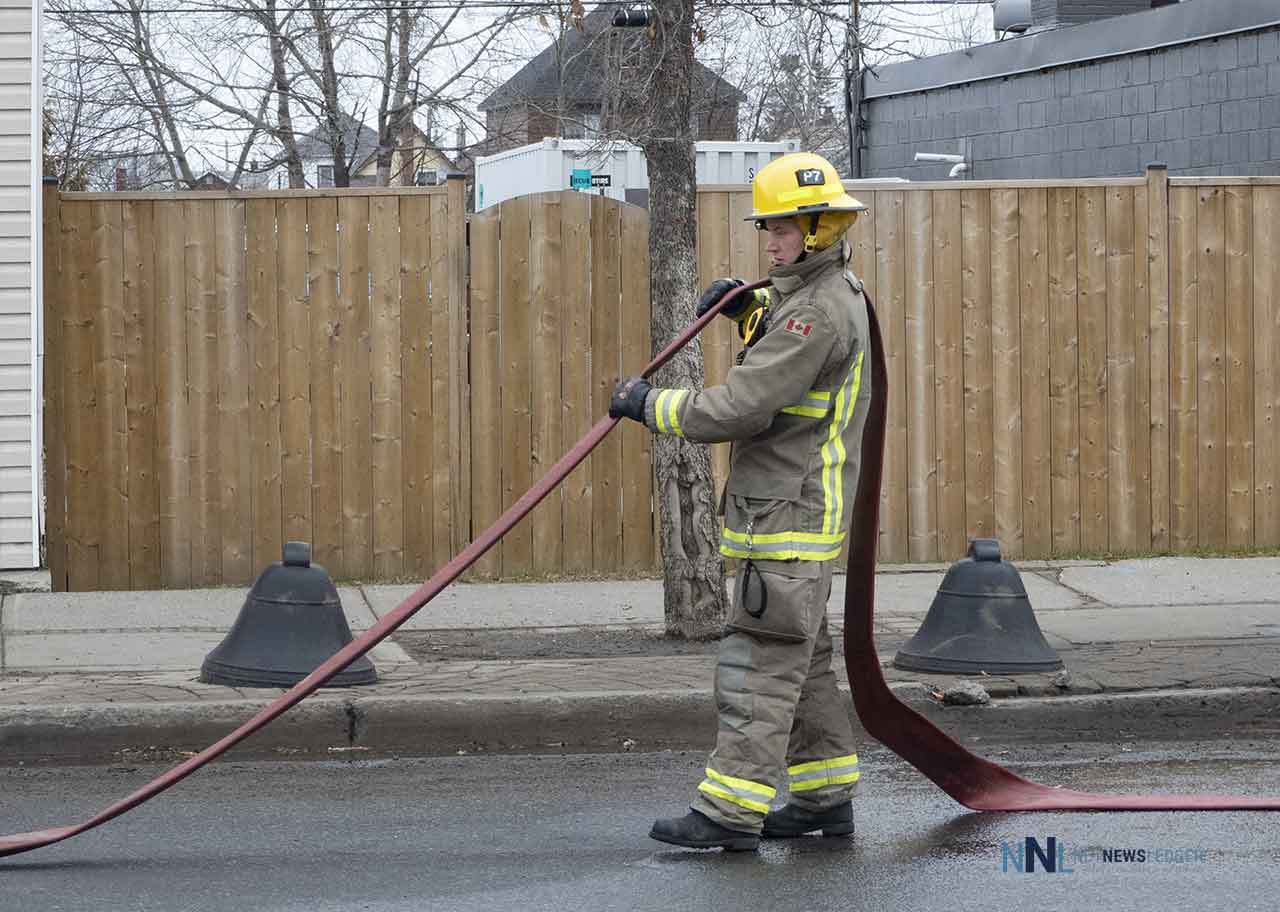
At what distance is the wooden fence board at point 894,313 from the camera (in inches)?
380

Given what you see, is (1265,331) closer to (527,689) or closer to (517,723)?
(527,689)

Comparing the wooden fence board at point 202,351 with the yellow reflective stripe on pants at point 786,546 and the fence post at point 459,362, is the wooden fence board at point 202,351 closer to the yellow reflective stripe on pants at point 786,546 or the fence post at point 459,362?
the fence post at point 459,362

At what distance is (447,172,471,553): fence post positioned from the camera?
30.5ft

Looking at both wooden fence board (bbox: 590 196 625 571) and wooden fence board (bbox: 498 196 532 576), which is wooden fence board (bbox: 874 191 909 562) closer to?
wooden fence board (bbox: 590 196 625 571)

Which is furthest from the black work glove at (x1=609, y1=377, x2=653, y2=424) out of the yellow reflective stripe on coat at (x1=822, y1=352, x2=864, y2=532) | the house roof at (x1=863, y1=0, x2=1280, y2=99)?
the house roof at (x1=863, y1=0, x2=1280, y2=99)

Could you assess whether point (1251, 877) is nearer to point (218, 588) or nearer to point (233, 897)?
point (233, 897)

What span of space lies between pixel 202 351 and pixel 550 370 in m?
1.77

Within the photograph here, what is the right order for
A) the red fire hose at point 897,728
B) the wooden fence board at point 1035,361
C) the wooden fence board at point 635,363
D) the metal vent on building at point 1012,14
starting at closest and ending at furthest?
the red fire hose at point 897,728
the wooden fence board at point 635,363
the wooden fence board at point 1035,361
the metal vent on building at point 1012,14

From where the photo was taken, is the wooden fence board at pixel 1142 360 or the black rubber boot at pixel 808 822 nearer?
→ the black rubber boot at pixel 808 822

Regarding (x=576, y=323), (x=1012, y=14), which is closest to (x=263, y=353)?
(x=576, y=323)

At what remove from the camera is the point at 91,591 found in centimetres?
909

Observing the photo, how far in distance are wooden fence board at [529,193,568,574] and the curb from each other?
2844mm

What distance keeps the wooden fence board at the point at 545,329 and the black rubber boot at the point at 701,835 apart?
4.43 metres

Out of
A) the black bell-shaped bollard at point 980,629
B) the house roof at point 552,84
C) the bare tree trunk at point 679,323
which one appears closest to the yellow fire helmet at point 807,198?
the black bell-shaped bollard at point 980,629
